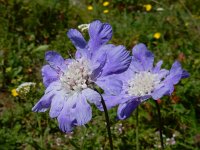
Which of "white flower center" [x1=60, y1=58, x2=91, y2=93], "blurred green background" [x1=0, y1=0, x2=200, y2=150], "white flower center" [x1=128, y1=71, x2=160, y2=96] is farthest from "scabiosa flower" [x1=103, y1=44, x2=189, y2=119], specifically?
"blurred green background" [x1=0, y1=0, x2=200, y2=150]

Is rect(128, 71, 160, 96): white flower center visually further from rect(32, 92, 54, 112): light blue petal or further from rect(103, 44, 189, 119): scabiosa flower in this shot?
rect(32, 92, 54, 112): light blue petal

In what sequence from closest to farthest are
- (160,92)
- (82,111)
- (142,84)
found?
Result: (82,111) → (160,92) → (142,84)

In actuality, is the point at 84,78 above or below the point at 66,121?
above

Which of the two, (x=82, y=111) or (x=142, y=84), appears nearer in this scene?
(x=82, y=111)

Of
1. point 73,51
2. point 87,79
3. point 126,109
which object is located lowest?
point 126,109

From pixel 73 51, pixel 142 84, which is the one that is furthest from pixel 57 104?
pixel 73 51

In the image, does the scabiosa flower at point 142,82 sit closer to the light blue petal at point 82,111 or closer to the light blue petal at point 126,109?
the light blue petal at point 126,109

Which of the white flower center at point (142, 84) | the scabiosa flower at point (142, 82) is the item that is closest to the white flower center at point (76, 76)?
the scabiosa flower at point (142, 82)

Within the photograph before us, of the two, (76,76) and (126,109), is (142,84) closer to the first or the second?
(126,109)
